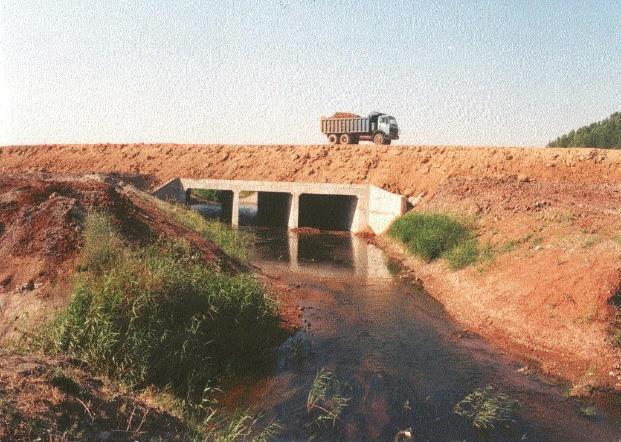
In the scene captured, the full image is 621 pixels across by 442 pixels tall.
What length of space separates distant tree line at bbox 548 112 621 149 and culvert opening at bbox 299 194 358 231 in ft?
121

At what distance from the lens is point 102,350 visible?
7824 mm

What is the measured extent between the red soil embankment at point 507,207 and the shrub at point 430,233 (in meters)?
0.67

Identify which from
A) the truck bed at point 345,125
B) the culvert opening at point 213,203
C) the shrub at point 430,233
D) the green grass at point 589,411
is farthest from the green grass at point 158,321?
the truck bed at point 345,125

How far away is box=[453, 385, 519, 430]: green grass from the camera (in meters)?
7.88

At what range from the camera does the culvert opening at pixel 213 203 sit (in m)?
37.5

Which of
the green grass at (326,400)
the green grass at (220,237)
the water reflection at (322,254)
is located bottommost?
the water reflection at (322,254)

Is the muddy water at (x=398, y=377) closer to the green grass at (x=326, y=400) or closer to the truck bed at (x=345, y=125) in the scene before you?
the green grass at (x=326, y=400)

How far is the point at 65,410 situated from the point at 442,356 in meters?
7.51

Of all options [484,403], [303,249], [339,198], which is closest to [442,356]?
[484,403]

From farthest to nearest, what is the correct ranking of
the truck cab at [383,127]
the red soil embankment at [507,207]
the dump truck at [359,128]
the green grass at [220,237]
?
the dump truck at [359,128] → the truck cab at [383,127] → the green grass at [220,237] → the red soil embankment at [507,207]

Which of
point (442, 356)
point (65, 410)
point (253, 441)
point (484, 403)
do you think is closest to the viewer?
point (65, 410)

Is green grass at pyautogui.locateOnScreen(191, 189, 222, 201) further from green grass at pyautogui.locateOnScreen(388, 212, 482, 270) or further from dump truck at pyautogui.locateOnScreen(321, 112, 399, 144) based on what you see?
green grass at pyautogui.locateOnScreen(388, 212, 482, 270)

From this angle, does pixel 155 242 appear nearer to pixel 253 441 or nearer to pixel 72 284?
pixel 72 284

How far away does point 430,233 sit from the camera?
19984 millimetres
